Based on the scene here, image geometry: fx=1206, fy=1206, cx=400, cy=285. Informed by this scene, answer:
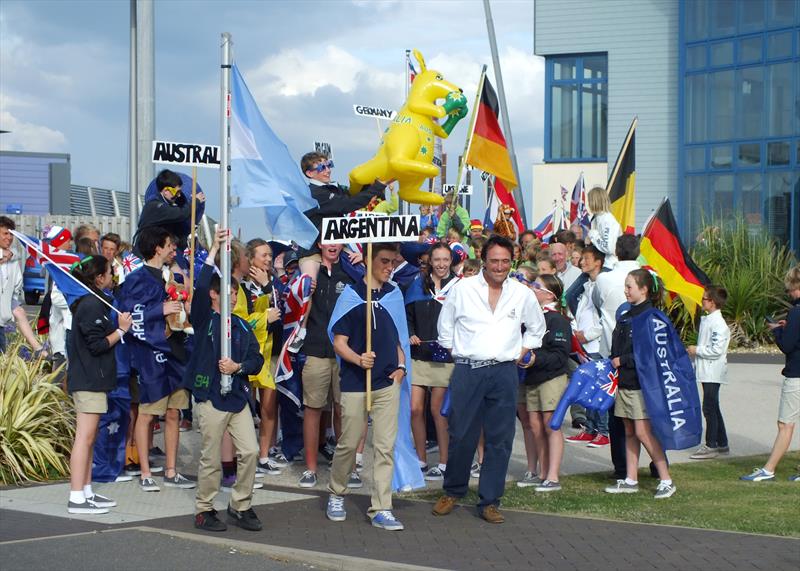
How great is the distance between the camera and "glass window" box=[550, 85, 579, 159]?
3728cm

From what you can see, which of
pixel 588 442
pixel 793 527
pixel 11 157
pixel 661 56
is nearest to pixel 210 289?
pixel 793 527

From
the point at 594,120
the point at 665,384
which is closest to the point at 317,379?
the point at 665,384

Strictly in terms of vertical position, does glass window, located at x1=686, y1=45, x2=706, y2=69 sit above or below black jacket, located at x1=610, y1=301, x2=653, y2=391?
A: above

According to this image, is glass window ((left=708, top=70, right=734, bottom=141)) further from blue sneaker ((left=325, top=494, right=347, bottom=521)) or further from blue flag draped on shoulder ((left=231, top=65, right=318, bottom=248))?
blue sneaker ((left=325, top=494, right=347, bottom=521))

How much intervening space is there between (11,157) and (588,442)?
37.6 metres

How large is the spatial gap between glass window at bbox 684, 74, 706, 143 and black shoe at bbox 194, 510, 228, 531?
26940mm

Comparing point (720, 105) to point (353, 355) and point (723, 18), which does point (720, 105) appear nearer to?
point (723, 18)

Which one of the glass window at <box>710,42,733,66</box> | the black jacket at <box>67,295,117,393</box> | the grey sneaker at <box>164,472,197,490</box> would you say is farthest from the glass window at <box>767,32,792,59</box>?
the black jacket at <box>67,295,117,393</box>

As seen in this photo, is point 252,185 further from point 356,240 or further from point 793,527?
point 793,527

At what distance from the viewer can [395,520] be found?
8141 millimetres

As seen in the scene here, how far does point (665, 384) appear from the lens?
927 cm

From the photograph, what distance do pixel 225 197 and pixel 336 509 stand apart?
228 centimetres

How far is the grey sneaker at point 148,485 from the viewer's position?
30.8ft

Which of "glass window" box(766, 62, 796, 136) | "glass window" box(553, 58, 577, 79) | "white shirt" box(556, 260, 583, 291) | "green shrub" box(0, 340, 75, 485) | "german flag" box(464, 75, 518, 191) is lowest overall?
"green shrub" box(0, 340, 75, 485)
